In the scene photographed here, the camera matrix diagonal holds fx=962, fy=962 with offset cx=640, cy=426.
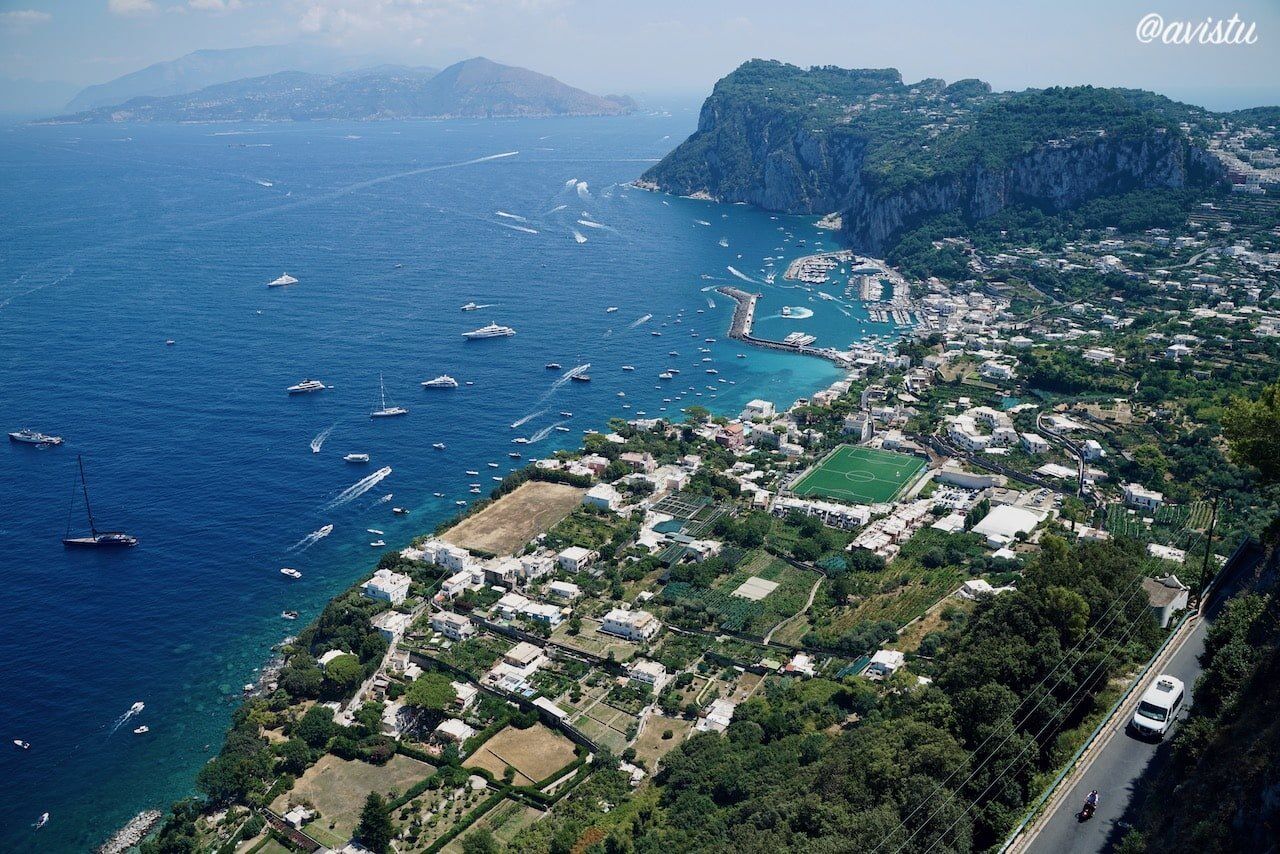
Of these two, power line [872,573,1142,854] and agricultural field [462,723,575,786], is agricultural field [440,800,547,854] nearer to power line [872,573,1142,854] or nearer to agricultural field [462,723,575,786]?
agricultural field [462,723,575,786]

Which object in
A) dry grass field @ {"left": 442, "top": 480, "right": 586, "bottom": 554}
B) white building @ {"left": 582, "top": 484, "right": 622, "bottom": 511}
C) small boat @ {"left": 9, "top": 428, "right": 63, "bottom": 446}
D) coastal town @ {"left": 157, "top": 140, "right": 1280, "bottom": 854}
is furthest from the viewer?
small boat @ {"left": 9, "top": 428, "right": 63, "bottom": 446}

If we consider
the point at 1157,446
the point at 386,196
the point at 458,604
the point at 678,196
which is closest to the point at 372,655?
the point at 458,604

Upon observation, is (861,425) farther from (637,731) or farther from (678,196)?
(678,196)

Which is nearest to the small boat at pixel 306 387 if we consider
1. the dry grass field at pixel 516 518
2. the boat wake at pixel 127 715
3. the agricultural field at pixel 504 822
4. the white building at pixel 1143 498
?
the dry grass field at pixel 516 518

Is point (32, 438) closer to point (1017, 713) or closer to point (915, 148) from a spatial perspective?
point (1017, 713)

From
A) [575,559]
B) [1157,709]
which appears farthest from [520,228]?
[1157,709]

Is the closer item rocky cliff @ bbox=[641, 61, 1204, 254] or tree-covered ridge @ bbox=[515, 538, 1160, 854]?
tree-covered ridge @ bbox=[515, 538, 1160, 854]

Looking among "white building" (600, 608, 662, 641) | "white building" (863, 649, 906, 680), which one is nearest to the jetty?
"white building" (600, 608, 662, 641)
